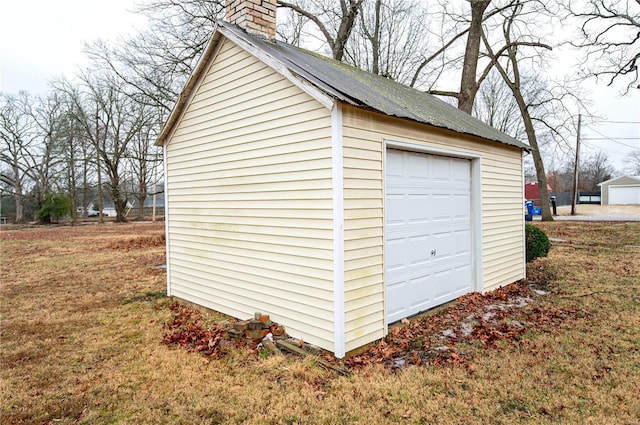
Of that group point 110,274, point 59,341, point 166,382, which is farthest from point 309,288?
point 110,274

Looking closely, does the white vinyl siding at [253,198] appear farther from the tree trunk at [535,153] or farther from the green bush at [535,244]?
the tree trunk at [535,153]

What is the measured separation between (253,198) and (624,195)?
48506 mm

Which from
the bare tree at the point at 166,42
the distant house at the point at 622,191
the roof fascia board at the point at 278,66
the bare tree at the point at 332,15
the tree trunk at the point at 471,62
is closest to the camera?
the roof fascia board at the point at 278,66

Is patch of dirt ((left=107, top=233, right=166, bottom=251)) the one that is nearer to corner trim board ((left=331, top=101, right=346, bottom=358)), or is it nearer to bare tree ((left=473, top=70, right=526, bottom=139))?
corner trim board ((left=331, top=101, right=346, bottom=358))

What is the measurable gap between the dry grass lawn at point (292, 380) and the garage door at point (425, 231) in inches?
45.6

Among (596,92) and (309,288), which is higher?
(596,92)

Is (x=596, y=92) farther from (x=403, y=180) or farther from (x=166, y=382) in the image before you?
(x=166, y=382)

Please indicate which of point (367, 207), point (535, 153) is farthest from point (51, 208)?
point (535, 153)

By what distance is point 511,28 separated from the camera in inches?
685

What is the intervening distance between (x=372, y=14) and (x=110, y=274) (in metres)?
15.7

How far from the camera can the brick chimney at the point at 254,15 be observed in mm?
5719

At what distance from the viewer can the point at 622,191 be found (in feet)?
132

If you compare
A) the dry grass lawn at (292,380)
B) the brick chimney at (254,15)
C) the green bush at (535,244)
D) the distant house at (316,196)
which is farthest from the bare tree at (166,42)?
the green bush at (535,244)

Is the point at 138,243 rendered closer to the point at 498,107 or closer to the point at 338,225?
the point at 338,225
